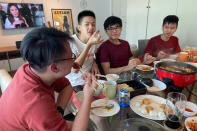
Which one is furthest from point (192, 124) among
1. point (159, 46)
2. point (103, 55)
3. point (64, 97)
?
point (159, 46)

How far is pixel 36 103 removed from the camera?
2.02 feet

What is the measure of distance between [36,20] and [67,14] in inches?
38.4

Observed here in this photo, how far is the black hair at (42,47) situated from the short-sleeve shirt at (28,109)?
0.33 ft

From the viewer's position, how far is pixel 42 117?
1.97ft

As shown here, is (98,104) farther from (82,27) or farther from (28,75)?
(82,27)

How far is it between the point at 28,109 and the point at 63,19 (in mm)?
4203

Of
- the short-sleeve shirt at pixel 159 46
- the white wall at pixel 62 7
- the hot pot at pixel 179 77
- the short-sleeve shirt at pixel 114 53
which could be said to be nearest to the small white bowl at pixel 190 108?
the hot pot at pixel 179 77

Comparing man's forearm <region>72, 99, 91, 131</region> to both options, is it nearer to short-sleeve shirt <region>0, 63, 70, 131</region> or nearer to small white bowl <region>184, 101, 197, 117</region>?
short-sleeve shirt <region>0, 63, 70, 131</region>

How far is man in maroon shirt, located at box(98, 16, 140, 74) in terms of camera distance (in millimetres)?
1715

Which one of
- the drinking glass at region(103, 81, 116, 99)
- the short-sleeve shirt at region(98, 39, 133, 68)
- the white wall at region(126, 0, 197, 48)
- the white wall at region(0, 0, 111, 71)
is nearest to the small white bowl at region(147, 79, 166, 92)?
the drinking glass at region(103, 81, 116, 99)

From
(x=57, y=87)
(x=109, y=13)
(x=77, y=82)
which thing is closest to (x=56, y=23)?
(x=109, y=13)

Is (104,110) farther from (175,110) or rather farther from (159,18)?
(159,18)

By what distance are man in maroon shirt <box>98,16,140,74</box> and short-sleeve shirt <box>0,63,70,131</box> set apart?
1.03 metres

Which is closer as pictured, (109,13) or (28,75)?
(28,75)
